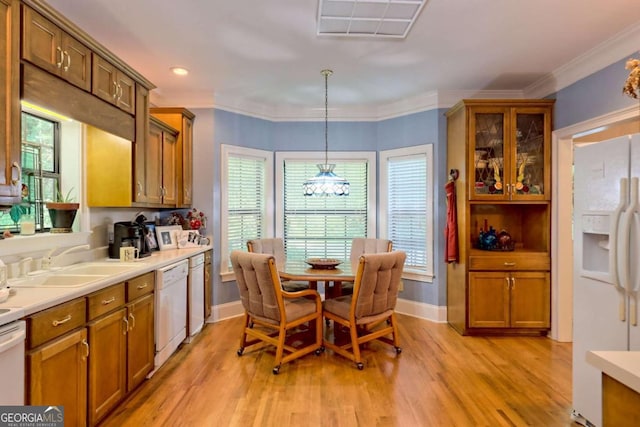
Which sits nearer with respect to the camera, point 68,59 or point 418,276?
point 68,59

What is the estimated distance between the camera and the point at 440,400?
2.49 m

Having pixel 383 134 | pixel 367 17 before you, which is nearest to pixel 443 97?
pixel 383 134

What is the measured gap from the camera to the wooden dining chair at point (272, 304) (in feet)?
9.37

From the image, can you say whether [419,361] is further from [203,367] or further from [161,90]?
[161,90]

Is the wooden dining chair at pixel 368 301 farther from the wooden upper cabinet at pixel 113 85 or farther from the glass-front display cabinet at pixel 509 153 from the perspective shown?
the wooden upper cabinet at pixel 113 85

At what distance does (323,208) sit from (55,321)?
11.7ft

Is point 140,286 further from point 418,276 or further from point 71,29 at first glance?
point 418,276

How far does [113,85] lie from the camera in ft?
8.88

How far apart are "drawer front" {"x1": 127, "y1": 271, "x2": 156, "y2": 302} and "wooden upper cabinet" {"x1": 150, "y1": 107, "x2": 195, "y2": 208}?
1.46 m

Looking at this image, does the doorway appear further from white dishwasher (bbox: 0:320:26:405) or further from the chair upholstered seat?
white dishwasher (bbox: 0:320:26:405)

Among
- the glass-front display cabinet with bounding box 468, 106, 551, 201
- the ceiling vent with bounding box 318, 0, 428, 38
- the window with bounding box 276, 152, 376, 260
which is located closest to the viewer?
the ceiling vent with bounding box 318, 0, 428, 38

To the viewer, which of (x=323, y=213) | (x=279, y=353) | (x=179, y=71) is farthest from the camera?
(x=323, y=213)

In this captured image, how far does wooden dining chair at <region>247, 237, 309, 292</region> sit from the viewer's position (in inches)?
150

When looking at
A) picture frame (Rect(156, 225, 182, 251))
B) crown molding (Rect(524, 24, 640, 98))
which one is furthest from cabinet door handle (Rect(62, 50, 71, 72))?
crown molding (Rect(524, 24, 640, 98))
